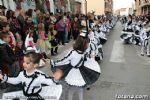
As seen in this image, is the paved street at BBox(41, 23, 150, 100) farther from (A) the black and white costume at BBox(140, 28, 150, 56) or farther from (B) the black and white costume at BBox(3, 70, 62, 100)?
(B) the black and white costume at BBox(3, 70, 62, 100)

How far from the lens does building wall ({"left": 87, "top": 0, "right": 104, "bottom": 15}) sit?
244 feet

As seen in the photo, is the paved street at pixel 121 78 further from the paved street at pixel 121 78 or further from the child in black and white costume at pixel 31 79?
the child in black and white costume at pixel 31 79

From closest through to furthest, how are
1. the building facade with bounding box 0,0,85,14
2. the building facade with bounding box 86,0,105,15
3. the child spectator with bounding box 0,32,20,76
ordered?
1. the child spectator with bounding box 0,32,20,76
2. the building facade with bounding box 0,0,85,14
3. the building facade with bounding box 86,0,105,15

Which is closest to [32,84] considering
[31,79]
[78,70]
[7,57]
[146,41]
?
[31,79]

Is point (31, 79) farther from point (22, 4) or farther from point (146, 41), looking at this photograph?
point (22, 4)

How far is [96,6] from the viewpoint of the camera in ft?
249

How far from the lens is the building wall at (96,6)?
74500mm

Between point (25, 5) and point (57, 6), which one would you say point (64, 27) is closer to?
point (25, 5)

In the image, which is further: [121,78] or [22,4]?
[22,4]

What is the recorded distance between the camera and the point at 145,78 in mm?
9992

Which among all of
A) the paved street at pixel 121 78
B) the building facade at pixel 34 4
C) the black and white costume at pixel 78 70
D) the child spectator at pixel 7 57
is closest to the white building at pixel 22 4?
the building facade at pixel 34 4

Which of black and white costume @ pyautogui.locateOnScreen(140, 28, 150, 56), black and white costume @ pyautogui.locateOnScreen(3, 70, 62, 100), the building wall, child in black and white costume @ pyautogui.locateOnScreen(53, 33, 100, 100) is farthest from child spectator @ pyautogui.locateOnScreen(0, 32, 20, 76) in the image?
the building wall

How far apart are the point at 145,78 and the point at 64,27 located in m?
9.42

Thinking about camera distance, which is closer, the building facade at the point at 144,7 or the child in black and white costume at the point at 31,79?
the child in black and white costume at the point at 31,79
